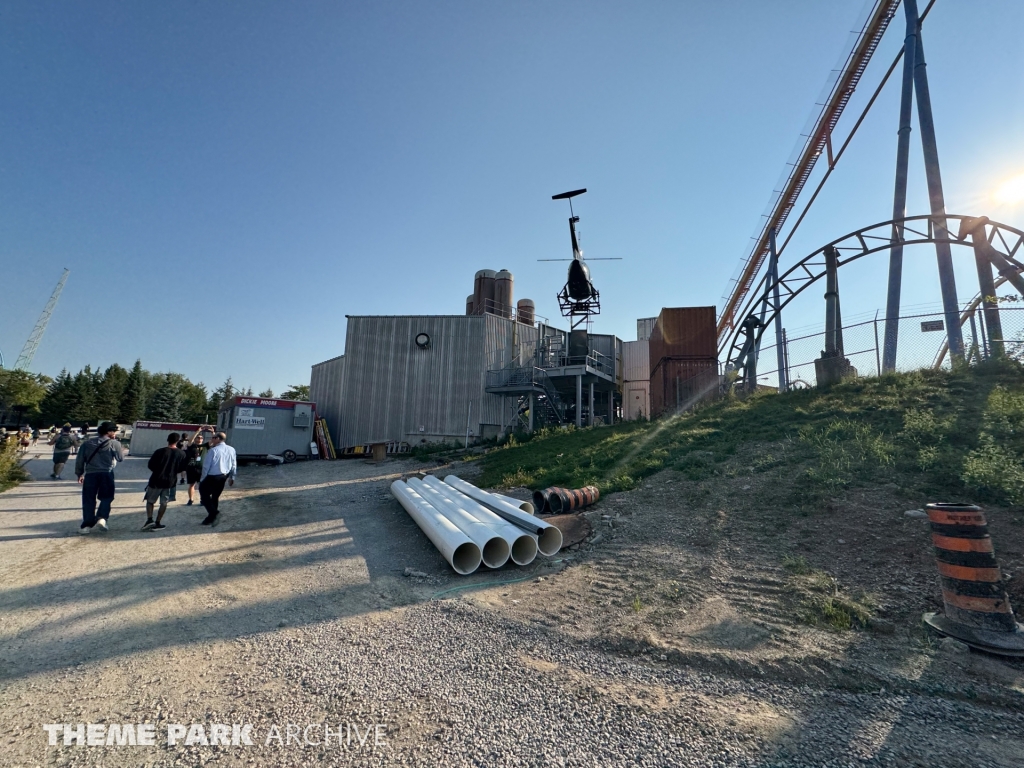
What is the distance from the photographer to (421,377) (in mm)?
25469

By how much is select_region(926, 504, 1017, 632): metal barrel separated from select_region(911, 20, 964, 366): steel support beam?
11.8m

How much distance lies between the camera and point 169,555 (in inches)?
260

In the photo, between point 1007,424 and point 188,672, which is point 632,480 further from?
point 188,672

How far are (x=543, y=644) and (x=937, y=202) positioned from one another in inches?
735

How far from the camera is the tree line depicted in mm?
65000

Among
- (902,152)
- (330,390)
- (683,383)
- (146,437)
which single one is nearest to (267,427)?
(330,390)

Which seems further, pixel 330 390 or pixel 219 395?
pixel 219 395

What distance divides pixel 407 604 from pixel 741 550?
4168mm

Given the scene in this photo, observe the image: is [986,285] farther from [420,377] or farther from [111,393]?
[111,393]

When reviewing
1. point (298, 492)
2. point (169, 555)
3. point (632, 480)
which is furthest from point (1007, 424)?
point (298, 492)

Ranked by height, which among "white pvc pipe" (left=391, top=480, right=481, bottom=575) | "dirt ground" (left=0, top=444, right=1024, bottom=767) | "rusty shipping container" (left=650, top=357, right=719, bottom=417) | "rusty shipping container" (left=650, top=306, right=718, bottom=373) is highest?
"rusty shipping container" (left=650, top=306, right=718, bottom=373)

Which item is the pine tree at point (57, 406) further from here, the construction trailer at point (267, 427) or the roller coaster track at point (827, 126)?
the roller coaster track at point (827, 126)

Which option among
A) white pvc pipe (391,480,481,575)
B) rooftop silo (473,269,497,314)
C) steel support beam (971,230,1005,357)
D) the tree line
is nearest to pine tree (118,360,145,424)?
the tree line

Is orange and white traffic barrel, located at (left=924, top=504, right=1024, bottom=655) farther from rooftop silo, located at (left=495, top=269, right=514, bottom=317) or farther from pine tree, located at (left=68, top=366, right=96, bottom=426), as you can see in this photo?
pine tree, located at (left=68, top=366, right=96, bottom=426)
